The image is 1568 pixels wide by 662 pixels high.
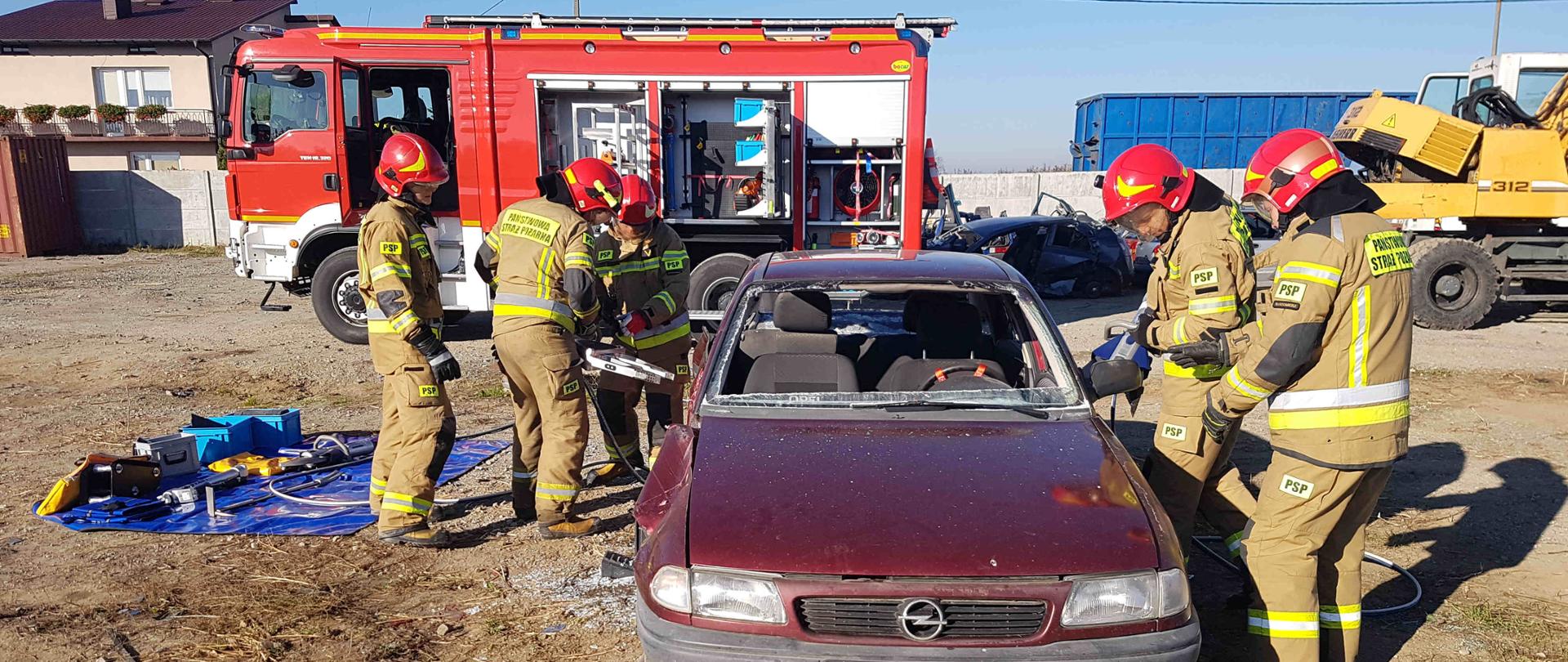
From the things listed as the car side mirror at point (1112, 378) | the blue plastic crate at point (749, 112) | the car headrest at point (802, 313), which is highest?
the blue plastic crate at point (749, 112)

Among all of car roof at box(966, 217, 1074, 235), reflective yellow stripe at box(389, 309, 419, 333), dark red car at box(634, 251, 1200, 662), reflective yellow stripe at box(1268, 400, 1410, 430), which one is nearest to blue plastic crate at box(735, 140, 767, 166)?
car roof at box(966, 217, 1074, 235)

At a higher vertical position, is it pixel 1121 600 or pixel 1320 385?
pixel 1320 385

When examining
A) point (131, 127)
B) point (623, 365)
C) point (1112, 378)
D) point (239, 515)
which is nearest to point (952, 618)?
point (1112, 378)

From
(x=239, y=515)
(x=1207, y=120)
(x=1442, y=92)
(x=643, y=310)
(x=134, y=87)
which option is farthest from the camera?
(x=134, y=87)

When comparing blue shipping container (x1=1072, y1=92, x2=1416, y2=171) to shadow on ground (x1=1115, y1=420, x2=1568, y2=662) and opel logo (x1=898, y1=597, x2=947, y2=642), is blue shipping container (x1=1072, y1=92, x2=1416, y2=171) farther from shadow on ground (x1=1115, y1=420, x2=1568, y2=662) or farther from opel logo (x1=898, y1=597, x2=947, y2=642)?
opel logo (x1=898, y1=597, x2=947, y2=642)

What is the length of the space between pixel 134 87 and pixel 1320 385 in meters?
35.8

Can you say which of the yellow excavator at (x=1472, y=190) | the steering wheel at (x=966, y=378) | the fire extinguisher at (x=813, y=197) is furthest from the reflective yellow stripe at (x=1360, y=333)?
the yellow excavator at (x=1472, y=190)

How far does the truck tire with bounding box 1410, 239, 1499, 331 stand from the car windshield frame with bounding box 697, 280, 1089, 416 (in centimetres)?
897

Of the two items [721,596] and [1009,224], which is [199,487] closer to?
[721,596]

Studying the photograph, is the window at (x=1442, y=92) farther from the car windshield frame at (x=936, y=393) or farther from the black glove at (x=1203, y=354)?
the car windshield frame at (x=936, y=393)

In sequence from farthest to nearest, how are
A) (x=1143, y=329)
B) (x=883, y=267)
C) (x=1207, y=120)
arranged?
(x=1207, y=120), (x=1143, y=329), (x=883, y=267)

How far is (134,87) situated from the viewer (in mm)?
30062

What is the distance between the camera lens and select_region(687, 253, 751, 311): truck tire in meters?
9.13

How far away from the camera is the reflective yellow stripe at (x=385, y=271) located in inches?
Answer: 164
